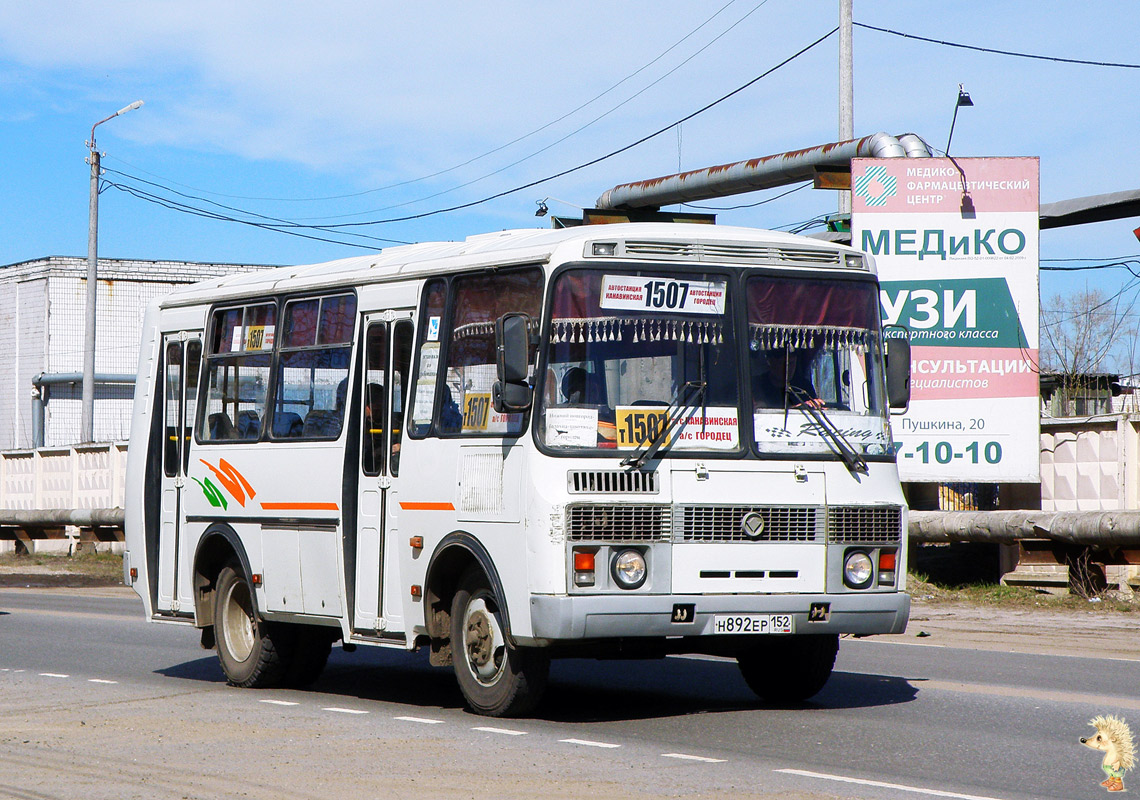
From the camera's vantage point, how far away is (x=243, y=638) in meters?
12.1

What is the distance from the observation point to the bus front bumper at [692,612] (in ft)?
29.1

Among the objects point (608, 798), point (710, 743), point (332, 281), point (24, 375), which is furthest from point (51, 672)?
point (24, 375)

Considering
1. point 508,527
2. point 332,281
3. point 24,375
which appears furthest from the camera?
point 24,375

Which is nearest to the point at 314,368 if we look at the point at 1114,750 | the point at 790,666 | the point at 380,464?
the point at 380,464

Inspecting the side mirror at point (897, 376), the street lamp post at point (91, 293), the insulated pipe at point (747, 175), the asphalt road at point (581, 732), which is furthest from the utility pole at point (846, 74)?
the street lamp post at point (91, 293)

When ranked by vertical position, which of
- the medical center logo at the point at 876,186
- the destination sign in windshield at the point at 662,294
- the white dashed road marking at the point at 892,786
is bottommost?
the white dashed road marking at the point at 892,786

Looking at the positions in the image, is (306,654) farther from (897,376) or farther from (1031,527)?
(1031,527)

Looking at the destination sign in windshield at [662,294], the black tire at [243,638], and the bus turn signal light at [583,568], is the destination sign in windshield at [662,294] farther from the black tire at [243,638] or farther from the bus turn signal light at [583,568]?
the black tire at [243,638]

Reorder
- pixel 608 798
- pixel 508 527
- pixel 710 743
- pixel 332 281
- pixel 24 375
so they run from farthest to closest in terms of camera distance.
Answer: pixel 24 375, pixel 332 281, pixel 508 527, pixel 710 743, pixel 608 798

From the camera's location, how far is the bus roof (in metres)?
9.45

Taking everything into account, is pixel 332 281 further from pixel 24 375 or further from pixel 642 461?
pixel 24 375

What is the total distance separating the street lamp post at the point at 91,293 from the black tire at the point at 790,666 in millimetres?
28538

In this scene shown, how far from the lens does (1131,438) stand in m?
18.2

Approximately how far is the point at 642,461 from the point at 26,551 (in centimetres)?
2814
